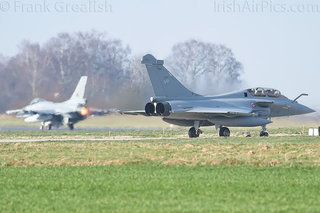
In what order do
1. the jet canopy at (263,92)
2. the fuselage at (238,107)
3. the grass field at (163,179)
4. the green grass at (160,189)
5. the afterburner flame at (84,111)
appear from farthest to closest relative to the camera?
the afterburner flame at (84,111)
the jet canopy at (263,92)
the fuselage at (238,107)
the grass field at (163,179)
the green grass at (160,189)

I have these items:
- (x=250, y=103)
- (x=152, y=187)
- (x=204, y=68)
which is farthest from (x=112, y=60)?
(x=152, y=187)

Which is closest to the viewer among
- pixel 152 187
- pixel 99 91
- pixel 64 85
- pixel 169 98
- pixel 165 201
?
pixel 165 201

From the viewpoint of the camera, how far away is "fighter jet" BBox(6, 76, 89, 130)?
5762 cm

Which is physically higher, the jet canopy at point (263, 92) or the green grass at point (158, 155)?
the jet canopy at point (263, 92)

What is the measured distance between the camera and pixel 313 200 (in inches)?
513

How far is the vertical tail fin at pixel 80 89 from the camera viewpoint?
5841cm

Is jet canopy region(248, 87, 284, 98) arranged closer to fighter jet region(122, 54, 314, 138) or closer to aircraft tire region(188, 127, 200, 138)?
fighter jet region(122, 54, 314, 138)

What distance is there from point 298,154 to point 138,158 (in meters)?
5.57

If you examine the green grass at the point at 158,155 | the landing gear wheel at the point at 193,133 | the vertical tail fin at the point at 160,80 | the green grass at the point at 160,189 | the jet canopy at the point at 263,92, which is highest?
the vertical tail fin at the point at 160,80

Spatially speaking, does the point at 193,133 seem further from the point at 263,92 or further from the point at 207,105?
the point at 263,92

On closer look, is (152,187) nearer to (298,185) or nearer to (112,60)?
(298,185)

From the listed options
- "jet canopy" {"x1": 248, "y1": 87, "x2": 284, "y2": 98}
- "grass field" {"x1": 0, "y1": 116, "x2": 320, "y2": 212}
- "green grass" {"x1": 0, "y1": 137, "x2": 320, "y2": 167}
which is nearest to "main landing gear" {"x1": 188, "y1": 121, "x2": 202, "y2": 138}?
"jet canopy" {"x1": 248, "y1": 87, "x2": 284, "y2": 98}

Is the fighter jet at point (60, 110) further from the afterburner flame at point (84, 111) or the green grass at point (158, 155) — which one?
the green grass at point (158, 155)

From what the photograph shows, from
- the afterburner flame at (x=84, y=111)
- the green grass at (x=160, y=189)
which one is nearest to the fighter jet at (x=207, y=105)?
the afterburner flame at (x=84, y=111)
